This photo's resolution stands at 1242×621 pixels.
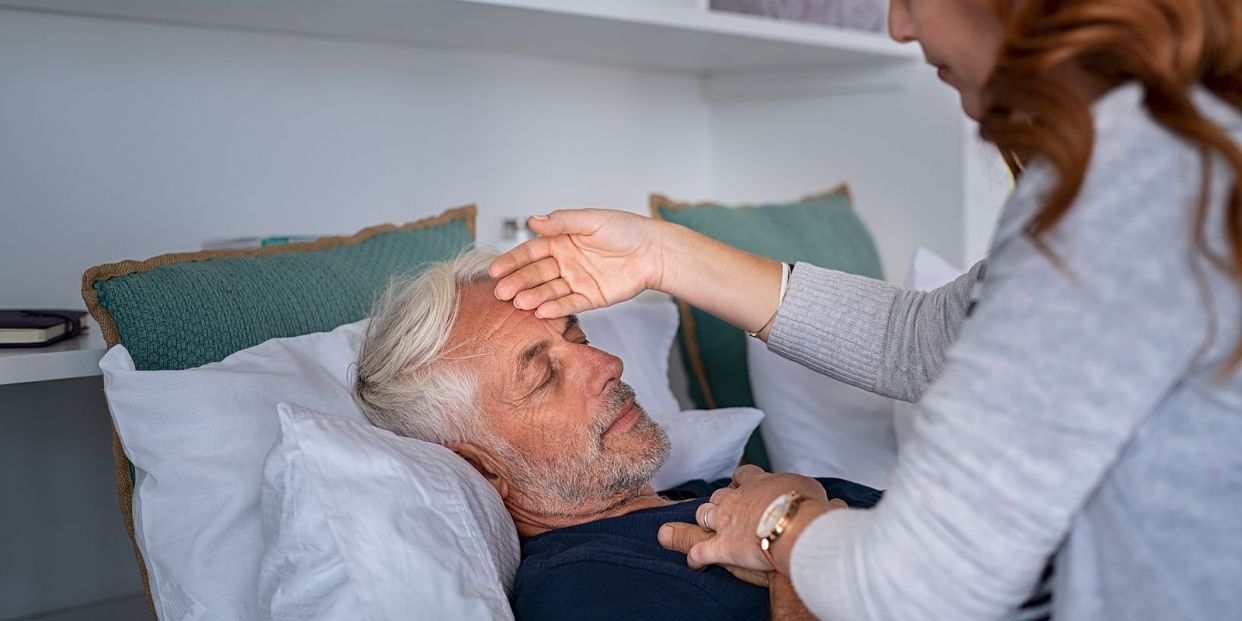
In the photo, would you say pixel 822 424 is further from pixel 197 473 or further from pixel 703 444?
pixel 197 473

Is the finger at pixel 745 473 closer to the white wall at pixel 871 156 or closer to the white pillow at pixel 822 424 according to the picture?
the white pillow at pixel 822 424

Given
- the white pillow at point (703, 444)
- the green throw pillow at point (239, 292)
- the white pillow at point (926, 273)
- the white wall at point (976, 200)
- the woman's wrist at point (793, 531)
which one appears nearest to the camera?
the woman's wrist at point (793, 531)

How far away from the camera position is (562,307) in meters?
1.30

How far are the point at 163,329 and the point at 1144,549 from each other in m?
Answer: 1.07

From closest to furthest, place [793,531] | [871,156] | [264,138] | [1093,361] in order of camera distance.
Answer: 1. [1093,361]
2. [793,531]
3. [264,138]
4. [871,156]

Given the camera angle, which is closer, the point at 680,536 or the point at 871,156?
the point at 680,536

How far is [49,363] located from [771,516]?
2.86ft

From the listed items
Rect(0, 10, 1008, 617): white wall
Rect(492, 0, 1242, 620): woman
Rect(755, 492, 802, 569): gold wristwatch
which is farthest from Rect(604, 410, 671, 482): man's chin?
Rect(0, 10, 1008, 617): white wall

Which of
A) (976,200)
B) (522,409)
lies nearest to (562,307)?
(522,409)

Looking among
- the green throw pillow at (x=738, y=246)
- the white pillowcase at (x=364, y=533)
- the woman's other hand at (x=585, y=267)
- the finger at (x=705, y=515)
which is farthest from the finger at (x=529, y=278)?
the green throw pillow at (x=738, y=246)

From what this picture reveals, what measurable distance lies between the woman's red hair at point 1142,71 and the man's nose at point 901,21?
197 mm

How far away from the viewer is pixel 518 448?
1.36 m

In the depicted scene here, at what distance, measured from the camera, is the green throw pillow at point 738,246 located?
2076 mm

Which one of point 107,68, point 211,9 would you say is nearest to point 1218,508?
point 211,9
